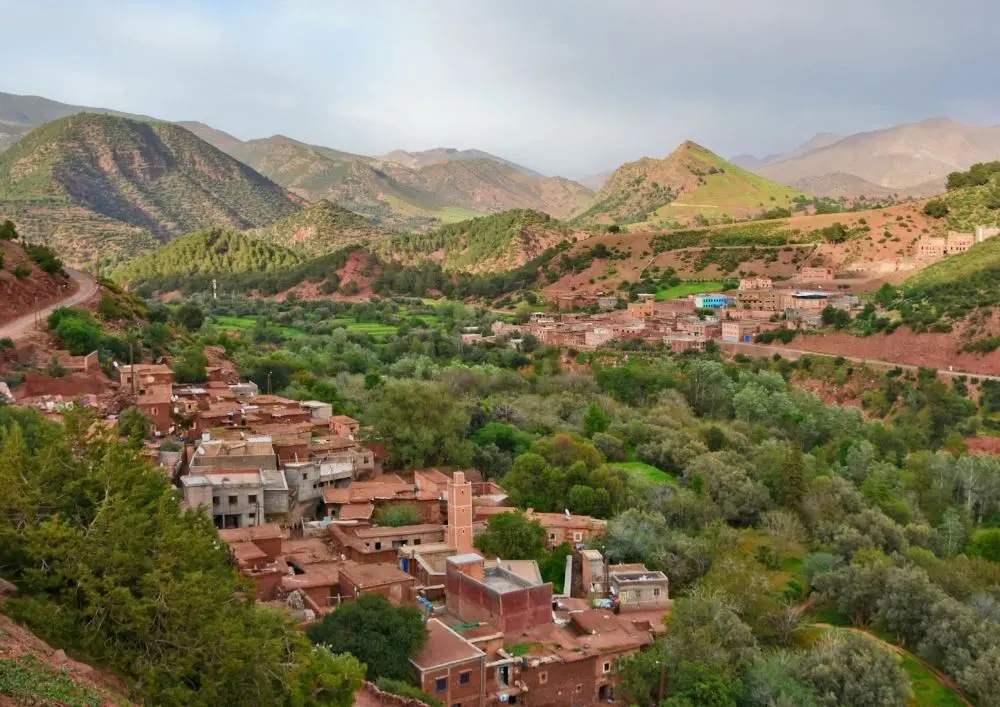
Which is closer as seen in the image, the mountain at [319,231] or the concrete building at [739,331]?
the concrete building at [739,331]

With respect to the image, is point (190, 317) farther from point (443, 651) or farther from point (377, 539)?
point (443, 651)

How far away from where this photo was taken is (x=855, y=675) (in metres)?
15.0

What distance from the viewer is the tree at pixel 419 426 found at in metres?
23.6

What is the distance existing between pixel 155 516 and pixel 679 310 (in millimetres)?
49718

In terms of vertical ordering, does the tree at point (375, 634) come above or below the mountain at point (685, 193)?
below

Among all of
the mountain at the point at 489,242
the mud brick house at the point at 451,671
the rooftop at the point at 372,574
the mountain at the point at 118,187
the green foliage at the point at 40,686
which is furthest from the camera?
the mountain at the point at 489,242

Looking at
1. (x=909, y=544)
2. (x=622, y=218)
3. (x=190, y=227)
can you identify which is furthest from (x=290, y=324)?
(x=622, y=218)

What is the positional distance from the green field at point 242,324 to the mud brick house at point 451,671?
34.8 meters

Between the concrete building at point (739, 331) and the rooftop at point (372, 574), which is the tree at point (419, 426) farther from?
the concrete building at point (739, 331)

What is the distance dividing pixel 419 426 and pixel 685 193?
10074 centimetres

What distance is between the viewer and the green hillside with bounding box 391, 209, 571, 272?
293 feet

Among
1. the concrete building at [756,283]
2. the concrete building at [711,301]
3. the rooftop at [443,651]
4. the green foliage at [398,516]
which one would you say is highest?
the concrete building at [756,283]

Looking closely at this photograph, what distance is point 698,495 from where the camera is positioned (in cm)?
2389

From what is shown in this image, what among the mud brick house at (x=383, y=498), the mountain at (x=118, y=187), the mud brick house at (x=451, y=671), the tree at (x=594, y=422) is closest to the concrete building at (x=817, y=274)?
the tree at (x=594, y=422)
